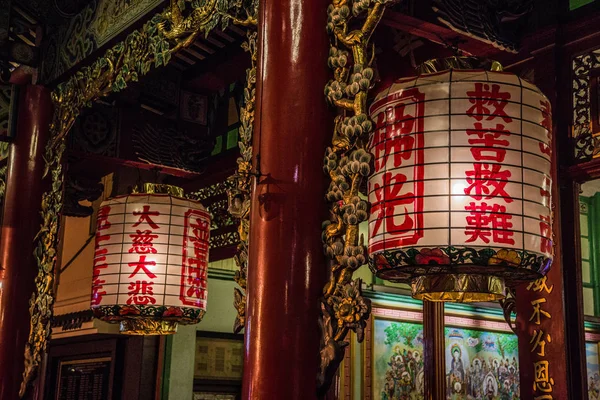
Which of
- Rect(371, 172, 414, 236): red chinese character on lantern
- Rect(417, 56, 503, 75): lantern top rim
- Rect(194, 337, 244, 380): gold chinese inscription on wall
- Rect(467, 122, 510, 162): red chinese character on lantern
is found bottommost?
Rect(194, 337, 244, 380): gold chinese inscription on wall

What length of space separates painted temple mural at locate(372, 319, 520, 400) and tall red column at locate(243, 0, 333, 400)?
16.2 ft

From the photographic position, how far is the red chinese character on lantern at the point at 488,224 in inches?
98.3

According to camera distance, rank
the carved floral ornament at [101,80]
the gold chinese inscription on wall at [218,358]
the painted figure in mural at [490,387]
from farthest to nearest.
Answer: the painted figure in mural at [490,387]
the gold chinese inscription on wall at [218,358]
the carved floral ornament at [101,80]

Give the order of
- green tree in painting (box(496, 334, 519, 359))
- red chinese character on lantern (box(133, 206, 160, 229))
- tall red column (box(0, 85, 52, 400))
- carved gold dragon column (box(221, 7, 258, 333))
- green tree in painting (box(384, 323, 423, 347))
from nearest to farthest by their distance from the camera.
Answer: carved gold dragon column (box(221, 7, 258, 333)) < red chinese character on lantern (box(133, 206, 160, 229)) < tall red column (box(0, 85, 52, 400)) < green tree in painting (box(384, 323, 423, 347)) < green tree in painting (box(496, 334, 519, 359))

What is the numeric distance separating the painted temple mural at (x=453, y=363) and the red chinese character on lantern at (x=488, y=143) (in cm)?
521

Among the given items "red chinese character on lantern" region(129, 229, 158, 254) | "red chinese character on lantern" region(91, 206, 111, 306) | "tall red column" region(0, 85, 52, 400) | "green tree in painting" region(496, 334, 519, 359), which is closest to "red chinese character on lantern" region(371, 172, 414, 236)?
"red chinese character on lantern" region(129, 229, 158, 254)

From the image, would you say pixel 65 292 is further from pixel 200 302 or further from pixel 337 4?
pixel 337 4

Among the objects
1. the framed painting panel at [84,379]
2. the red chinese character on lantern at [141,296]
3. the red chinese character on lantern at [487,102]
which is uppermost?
the red chinese character on lantern at [487,102]

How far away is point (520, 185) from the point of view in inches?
101

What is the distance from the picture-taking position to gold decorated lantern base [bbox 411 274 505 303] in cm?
263

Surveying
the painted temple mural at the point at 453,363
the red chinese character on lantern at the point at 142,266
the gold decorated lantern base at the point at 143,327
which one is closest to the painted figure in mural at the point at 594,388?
the painted temple mural at the point at 453,363

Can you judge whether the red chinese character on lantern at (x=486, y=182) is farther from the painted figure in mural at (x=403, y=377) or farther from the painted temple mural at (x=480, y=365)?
the painted temple mural at (x=480, y=365)

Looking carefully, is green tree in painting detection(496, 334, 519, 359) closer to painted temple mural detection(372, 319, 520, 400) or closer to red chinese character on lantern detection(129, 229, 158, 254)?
painted temple mural detection(372, 319, 520, 400)

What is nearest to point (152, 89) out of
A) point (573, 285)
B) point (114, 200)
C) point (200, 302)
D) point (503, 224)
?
point (114, 200)
